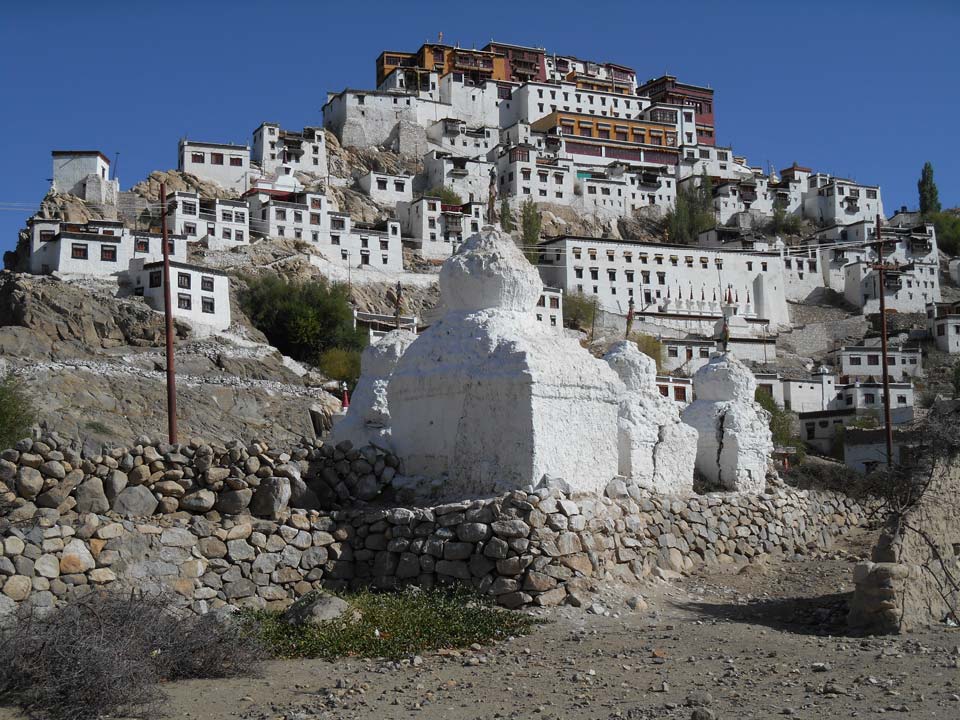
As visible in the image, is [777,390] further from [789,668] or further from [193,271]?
[789,668]

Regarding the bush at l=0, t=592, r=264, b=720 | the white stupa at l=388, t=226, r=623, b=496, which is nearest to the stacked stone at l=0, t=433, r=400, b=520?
the white stupa at l=388, t=226, r=623, b=496

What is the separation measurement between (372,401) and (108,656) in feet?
28.9

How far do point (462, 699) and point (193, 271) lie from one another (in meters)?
49.4

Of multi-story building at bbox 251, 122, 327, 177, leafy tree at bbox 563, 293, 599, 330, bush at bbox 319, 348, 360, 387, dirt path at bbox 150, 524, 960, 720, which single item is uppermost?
multi-story building at bbox 251, 122, 327, 177

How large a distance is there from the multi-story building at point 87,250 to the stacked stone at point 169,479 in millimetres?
47458

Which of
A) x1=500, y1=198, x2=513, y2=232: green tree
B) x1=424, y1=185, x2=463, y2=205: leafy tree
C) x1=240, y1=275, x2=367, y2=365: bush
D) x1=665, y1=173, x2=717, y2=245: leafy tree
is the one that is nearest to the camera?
x1=240, y1=275, x2=367, y2=365: bush

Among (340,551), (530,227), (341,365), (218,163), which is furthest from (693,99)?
(340,551)

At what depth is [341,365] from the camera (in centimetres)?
5509

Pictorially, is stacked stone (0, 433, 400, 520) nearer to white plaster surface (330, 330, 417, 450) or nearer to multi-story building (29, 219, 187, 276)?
white plaster surface (330, 330, 417, 450)

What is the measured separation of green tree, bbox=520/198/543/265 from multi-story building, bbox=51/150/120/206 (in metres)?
27.5

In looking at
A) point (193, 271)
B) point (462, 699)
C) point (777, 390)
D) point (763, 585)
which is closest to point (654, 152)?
point (777, 390)

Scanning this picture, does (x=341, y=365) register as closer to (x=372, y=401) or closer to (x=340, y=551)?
(x=372, y=401)

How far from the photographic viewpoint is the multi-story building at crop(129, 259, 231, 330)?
5472 centimetres

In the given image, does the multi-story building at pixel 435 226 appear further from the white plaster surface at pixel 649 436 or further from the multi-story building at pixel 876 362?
the white plaster surface at pixel 649 436
